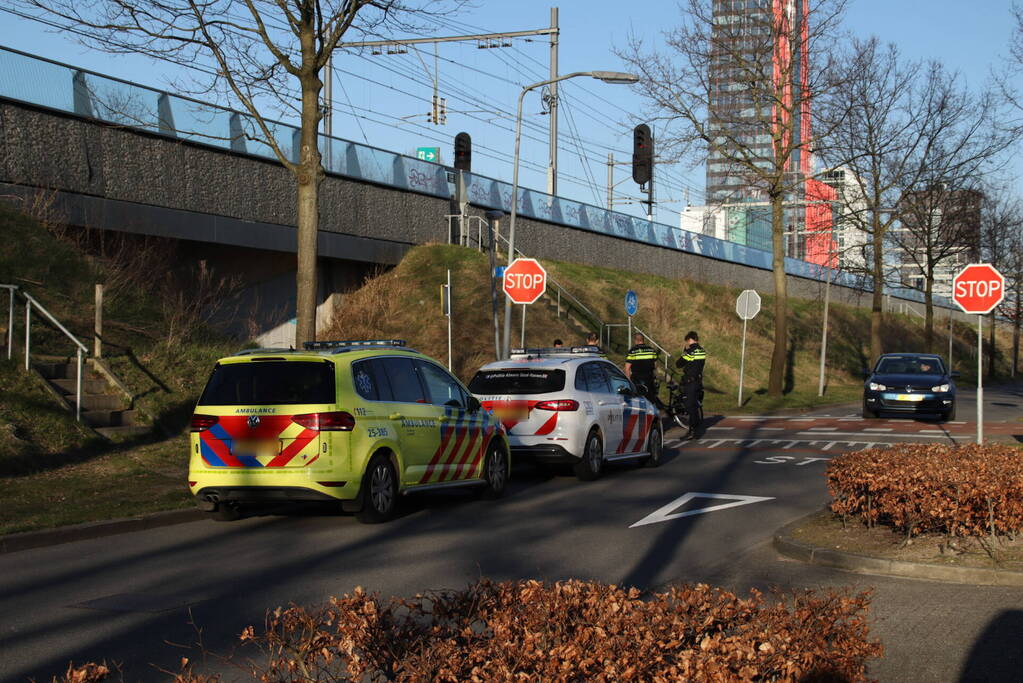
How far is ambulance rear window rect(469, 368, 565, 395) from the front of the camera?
15.2 m

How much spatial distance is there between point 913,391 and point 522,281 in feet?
30.6

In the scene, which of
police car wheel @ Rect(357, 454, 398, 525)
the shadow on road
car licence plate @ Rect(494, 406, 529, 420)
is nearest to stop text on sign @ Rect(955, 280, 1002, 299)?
car licence plate @ Rect(494, 406, 529, 420)

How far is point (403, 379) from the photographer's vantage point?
40.2 feet

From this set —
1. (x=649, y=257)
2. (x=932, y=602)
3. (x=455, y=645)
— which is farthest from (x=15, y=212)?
(x=649, y=257)

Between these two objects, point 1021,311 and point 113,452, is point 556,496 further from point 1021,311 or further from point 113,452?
point 1021,311

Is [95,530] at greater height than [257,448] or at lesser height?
lesser

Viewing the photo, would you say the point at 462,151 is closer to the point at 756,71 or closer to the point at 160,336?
the point at 756,71

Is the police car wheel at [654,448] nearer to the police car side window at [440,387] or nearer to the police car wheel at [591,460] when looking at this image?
the police car wheel at [591,460]

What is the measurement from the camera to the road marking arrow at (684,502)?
11797 mm

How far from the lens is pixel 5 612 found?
7305 millimetres

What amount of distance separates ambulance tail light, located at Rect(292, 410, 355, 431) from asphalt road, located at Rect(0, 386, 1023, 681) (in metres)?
1.00

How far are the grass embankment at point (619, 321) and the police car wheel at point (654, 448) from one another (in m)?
10.4

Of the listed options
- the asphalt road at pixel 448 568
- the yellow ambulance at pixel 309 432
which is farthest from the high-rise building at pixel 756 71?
the yellow ambulance at pixel 309 432

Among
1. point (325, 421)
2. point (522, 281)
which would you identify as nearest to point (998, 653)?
point (325, 421)
